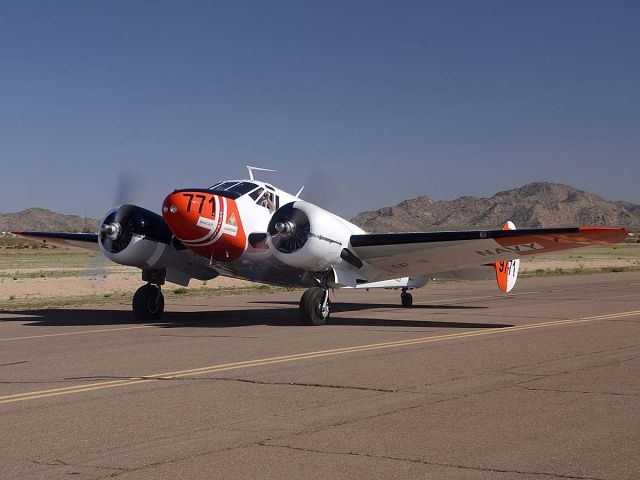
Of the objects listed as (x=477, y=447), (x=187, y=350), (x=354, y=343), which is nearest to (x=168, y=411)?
(x=477, y=447)

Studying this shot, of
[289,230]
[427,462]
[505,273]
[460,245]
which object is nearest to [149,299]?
[289,230]

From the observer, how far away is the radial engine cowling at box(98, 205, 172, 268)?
20.5 m

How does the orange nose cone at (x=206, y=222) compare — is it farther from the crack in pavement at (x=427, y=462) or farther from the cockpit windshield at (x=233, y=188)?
the crack in pavement at (x=427, y=462)

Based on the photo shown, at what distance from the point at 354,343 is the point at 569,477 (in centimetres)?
935

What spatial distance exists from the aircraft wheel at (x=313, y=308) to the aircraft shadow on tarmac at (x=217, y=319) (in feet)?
2.32


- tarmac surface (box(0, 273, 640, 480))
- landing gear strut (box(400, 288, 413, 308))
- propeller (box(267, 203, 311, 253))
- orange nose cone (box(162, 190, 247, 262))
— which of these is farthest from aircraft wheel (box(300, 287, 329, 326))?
landing gear strut (box(400, 288, 413, 308))

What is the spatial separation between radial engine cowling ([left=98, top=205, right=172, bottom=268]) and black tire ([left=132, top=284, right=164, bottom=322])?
2.86 ft

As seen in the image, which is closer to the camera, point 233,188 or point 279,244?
point 279,244

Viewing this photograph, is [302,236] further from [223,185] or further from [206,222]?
[223,185]

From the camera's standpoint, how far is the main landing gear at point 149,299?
70.1 ft

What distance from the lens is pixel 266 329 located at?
1862 cm

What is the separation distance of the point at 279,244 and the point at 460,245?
4.17 meters

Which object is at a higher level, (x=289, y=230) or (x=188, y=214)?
(x=188, y=214)

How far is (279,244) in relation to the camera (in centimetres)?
1923
